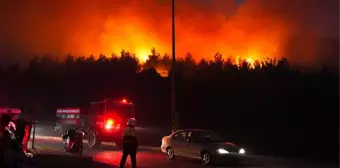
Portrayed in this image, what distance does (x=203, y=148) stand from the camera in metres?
17.5

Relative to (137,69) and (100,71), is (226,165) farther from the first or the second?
(100,71)

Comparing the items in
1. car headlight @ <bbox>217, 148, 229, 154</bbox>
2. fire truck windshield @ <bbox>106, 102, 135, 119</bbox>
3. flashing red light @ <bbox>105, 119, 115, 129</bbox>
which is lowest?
car headlight @ <bbox>217, 148, 229, 154</bbox>

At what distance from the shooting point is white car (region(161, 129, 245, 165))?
17156mm

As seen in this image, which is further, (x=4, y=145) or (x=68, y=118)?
(x=68, y=118)

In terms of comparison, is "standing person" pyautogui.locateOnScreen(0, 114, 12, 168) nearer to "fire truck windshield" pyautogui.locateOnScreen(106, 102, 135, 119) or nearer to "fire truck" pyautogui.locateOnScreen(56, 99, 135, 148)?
"fire truck" pyautogui.locateOnScreen(56, 99, 135, 148)

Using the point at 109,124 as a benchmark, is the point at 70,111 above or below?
above

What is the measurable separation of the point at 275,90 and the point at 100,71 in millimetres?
29860

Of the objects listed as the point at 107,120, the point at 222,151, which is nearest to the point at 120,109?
the point at 107,120

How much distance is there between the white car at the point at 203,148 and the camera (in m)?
17.2

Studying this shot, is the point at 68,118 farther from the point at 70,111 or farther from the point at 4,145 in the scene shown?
the point at 4,145

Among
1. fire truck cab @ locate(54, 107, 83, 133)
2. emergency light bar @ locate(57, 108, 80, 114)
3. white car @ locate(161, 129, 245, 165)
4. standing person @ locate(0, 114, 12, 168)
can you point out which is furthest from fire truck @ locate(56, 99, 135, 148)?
standing person @ locate(0, 114, 12, 168)

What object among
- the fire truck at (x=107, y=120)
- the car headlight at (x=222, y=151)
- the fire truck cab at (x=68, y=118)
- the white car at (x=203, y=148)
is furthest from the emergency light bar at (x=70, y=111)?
the car headlight at (x=222, y=151)

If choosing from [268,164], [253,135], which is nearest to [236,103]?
[253,135]

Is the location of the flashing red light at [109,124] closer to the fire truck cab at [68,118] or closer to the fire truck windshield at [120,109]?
the fire truck windshield at [120,109]
